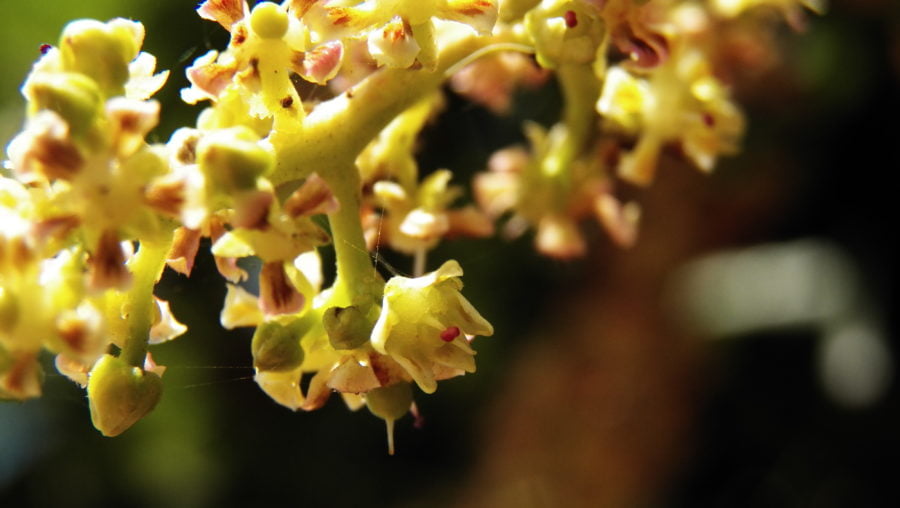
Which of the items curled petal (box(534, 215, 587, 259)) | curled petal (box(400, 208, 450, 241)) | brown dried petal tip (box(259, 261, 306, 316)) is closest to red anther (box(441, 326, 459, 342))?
brown dried petal tip (box(259, 261, 306, 316))

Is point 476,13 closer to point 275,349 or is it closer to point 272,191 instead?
point 272,191

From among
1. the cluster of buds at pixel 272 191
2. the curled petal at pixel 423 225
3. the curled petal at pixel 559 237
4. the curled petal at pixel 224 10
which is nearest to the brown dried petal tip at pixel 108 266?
the cluster of buds at pixel 272 191

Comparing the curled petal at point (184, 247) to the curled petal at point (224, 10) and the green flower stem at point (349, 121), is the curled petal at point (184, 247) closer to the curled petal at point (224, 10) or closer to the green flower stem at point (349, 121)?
the green flower stem at point (349, 121)

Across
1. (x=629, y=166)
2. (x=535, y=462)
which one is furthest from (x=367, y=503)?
(x=629, y=166)

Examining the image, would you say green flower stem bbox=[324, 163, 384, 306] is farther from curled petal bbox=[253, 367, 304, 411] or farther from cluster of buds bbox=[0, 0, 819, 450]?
curled petal bbox=[253, 367, 304, 411]

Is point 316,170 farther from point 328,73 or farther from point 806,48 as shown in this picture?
point 806,48

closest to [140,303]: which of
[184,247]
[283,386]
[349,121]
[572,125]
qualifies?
[184,247]
